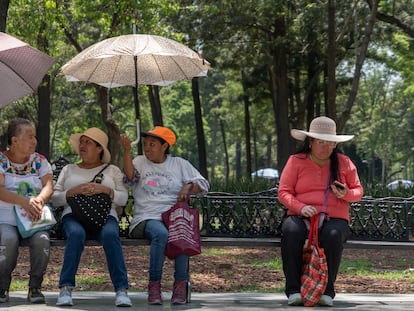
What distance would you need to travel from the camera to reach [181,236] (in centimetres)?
618

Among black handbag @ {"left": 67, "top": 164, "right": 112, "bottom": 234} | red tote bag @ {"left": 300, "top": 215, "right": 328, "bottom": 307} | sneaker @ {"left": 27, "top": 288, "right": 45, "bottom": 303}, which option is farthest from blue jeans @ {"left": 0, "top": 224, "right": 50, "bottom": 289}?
red tote bag @ {"left": 300, "top": 215, "right": 328, "bottom": 307}

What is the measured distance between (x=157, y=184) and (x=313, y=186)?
129cm

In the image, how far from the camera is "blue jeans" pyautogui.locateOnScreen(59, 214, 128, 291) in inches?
236

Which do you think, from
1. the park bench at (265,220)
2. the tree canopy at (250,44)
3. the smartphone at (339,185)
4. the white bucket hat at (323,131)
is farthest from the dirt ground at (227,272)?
the white bucket hat at (323,131)

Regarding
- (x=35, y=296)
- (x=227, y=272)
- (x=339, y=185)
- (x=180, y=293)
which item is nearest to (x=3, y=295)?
(x=35, y=296)

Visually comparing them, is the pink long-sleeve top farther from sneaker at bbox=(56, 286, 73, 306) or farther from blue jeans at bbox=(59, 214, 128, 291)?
sneaker at bbox=(56, 286, 73, 306)

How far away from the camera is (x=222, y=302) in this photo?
6.54 metres

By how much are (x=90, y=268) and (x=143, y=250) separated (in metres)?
2.21

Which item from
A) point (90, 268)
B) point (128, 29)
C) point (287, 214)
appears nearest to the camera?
point (287, 214)

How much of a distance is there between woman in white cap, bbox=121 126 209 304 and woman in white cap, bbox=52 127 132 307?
0.49ft

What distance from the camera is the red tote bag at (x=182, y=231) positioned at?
6.18 metres

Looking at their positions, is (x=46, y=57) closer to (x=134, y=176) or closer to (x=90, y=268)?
(x=134, y=176)

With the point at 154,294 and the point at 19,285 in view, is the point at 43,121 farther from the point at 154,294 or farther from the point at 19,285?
the point at 154,294

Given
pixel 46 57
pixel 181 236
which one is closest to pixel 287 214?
pixel 181 236
